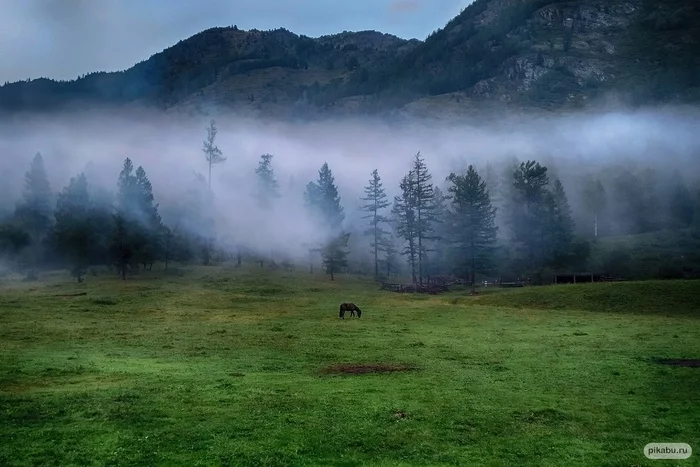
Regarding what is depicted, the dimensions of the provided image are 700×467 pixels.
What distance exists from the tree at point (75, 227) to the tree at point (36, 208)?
9570 millimetres

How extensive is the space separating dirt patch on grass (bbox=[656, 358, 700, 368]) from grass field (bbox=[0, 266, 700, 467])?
1.00 m

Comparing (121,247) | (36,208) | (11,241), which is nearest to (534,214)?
(121,247)

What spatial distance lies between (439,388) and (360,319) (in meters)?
28.8

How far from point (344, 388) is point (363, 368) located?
17.8ft

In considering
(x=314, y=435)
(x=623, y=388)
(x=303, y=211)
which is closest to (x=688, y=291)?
(x=623, y=388)

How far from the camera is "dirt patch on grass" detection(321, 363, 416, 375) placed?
29625mm

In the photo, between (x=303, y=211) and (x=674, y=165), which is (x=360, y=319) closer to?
(x=303, y=211)

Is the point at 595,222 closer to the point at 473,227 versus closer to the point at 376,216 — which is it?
the point at 376,216

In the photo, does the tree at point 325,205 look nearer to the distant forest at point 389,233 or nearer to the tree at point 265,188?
the distant forest at point 389,233

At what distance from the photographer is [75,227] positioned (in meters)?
95.8

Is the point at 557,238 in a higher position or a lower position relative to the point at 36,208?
lower

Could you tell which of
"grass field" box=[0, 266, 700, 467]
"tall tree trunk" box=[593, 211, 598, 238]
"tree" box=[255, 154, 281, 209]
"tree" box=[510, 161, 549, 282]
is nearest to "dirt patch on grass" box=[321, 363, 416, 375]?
"grass field" box=[0, 266, 700, 467]

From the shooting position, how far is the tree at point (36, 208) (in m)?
114

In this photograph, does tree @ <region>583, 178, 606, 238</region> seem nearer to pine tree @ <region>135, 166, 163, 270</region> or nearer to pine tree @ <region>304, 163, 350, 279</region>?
pine tree @ <region>304, 163, 350, 279</region>
